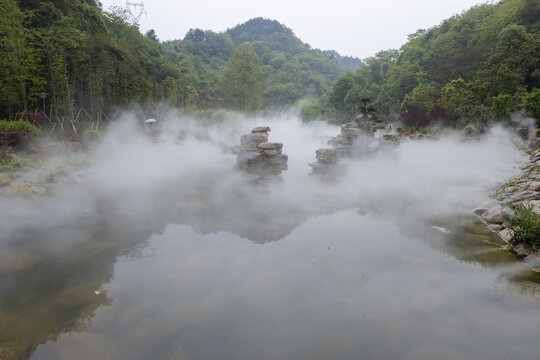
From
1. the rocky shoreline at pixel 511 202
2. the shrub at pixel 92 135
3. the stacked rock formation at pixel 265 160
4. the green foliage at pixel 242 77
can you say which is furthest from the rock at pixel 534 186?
the green foliage at pixel 242 77

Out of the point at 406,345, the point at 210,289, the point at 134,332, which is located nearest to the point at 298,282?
the point at 210,289

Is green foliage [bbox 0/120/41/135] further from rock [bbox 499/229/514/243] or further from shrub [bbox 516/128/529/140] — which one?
shrub [bbox 516/128/529/140]

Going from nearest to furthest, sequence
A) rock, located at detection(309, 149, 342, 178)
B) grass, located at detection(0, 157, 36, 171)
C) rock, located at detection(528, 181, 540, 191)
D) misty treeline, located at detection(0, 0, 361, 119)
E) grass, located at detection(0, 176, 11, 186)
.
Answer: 1. rock, located at detection(528, 181, 540, 191)
2. grass, located at detection(0, 176, 11, 186)
3. grass, located at detection(0, 157, 36, 171)
4. rock, located at detection(309, 149, 342, 178)
5. misty treeline, located at detection(0, 0, 361, 119)

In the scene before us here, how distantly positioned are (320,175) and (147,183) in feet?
18.9

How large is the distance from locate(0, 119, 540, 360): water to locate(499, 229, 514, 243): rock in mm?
216

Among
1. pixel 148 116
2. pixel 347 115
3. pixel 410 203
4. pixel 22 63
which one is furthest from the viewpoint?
pixel 347 115

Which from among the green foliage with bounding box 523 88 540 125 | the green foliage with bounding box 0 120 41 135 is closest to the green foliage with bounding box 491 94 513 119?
the green foliage with bounding box 523 88 540 125

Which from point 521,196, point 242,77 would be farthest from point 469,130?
point 242,77

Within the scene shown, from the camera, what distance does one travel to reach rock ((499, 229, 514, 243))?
5.79 m

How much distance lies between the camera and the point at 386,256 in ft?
17.3

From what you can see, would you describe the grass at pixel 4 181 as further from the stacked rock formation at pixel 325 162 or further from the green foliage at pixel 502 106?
the green foliage at pixel 502 106

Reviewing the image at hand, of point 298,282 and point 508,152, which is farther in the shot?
point 508,152

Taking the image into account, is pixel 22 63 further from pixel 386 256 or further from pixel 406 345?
pixel 406 345

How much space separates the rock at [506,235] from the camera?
5.79m
